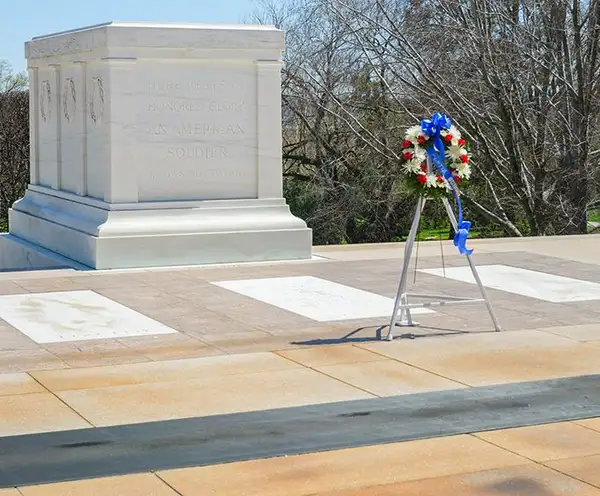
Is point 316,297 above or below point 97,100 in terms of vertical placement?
below

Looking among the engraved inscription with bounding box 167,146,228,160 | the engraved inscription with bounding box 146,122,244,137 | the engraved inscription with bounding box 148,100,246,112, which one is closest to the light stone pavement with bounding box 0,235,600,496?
the engraved inscription with bounding box 167,146,228,160

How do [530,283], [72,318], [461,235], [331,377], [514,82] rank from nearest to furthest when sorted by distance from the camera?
[331,377] < [461,235] < [72,318] < [530,283] < [514,82]

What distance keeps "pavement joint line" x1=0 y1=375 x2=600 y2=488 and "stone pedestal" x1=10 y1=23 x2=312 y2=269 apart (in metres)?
6.01

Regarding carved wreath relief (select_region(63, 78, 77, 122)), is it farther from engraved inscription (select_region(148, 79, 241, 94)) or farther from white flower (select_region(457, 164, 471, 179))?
white flower (select_region(457, 164, 471, 179))

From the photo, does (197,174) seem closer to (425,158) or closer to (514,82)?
(425,158)

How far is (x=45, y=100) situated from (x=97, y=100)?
96.3 inches

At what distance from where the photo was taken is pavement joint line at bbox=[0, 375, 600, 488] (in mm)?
5172

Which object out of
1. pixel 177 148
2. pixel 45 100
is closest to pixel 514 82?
pixel 45 100

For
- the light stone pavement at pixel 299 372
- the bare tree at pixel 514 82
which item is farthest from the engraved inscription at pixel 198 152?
the bare tree at pixel 514 82

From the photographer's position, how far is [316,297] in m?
10.0

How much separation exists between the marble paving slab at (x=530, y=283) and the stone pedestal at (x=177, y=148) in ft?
6.66

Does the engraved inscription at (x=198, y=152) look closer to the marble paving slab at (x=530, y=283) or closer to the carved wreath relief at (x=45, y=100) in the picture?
the marble paving slab at (x=530, y=283)

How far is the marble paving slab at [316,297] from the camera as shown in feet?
30.5

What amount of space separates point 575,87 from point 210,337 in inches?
617
